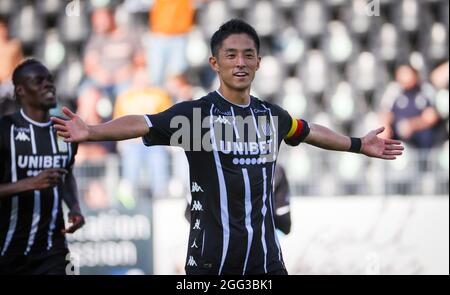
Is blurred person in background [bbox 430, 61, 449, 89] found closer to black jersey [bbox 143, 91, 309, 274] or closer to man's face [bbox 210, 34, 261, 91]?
man's face [bbox 210, 34, 261, 91]

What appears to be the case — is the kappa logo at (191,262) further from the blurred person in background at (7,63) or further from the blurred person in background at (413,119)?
the blurred person in background at (7,63)

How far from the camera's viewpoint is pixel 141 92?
9867mm

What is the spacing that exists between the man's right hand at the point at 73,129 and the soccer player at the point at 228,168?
0.33 m

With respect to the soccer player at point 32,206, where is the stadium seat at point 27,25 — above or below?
above

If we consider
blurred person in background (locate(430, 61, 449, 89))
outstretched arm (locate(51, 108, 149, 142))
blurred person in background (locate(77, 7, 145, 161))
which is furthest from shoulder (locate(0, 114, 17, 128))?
blurred person in background (locate(430, 61, 449, 89))

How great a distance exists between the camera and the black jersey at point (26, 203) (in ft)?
19.9

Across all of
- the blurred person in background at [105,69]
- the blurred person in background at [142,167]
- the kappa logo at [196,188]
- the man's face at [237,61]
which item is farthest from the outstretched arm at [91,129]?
the blurred person in background at [105,69]

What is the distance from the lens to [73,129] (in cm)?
437

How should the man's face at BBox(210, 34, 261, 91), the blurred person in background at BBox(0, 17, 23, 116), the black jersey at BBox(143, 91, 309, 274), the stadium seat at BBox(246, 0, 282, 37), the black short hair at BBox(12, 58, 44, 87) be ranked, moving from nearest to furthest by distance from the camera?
the black jersey at BBox(143, 91, 309, 274) → the man's face at BBox(210, 34, 261, 91) → the black short hair at BBox(12, 58, 44, 87) → the blurred person in background at BBox(0, 17, 23, 116) → the stadium seat at BBox(246, 0, 282, 37)

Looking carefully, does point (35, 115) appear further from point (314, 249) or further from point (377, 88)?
point (377, 88)

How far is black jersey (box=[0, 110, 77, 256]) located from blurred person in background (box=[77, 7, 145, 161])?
3.35m

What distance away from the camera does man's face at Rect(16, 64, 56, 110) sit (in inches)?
245

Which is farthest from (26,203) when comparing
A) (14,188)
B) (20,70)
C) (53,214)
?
(20,70)

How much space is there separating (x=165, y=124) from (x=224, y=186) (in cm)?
46
